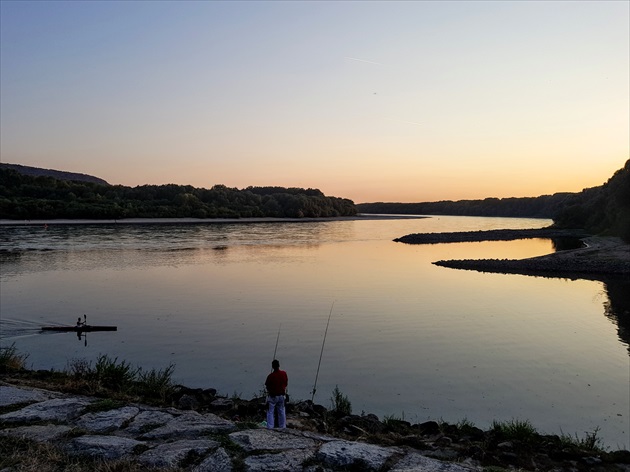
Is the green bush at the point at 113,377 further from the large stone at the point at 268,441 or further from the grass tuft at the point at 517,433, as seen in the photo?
the grass tuft at the point at 517,433

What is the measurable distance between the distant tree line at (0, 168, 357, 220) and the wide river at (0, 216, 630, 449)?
83.3 metres

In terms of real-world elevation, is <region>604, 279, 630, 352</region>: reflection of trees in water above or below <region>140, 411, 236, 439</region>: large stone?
below

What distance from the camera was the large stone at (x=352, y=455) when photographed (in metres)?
6.08

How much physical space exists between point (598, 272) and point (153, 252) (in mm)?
42111

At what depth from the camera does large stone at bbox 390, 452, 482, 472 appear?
242 inches

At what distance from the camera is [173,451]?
20.3ft

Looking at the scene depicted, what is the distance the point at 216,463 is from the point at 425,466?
2.73 metres

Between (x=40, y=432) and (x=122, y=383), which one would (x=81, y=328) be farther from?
(x=40, y=432)

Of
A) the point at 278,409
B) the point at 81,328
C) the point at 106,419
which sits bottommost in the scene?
the point at 81,328

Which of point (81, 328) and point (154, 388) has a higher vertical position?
point (154, 388)

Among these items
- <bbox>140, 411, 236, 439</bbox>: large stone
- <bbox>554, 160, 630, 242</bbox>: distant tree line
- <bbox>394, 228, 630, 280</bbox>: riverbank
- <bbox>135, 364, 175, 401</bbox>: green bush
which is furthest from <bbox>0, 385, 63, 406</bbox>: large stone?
<bbox>554, 160, 630, 242</bbox>: distant tree line

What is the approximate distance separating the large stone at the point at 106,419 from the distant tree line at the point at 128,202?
117834 millimetres

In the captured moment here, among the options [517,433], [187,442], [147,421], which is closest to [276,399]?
[187,442]

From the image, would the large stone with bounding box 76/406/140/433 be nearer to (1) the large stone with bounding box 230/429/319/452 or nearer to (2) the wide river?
(1) the large stone with bounding box 230/429/319/452
